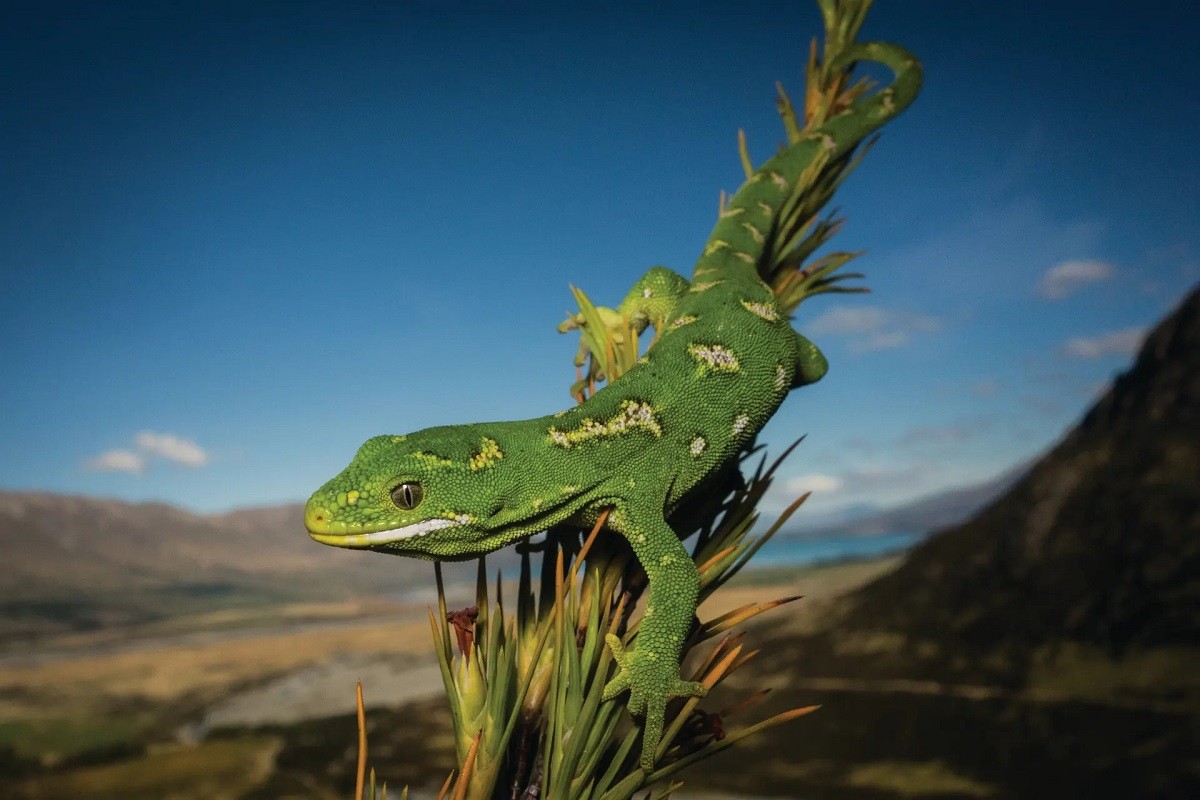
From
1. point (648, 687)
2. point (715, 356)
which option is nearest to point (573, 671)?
point (648, 687)

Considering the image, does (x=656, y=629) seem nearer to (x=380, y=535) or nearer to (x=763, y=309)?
(x=380, y=535)

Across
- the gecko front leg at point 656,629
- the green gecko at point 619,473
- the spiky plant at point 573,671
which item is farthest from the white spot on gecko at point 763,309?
the gecko front leg at point 656,629

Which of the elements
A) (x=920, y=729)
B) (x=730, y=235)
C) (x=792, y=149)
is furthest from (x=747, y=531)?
(x=920, y=729)

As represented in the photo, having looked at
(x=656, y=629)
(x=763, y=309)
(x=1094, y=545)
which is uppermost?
(x=763, y=309)

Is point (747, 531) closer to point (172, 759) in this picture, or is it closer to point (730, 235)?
point (730, 235)

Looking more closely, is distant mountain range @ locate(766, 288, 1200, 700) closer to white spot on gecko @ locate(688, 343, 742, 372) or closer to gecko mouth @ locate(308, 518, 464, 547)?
white spot on gecko @ locate(688, 343, 742, 372)

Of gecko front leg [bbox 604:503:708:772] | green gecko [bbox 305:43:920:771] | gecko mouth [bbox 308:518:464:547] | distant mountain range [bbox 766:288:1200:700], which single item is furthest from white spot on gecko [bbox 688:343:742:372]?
distant mountain range [bbox 766:288:1200:700]
